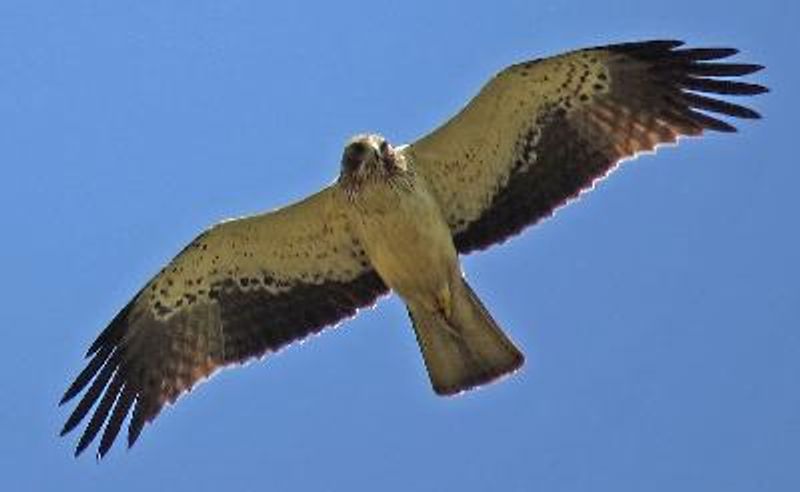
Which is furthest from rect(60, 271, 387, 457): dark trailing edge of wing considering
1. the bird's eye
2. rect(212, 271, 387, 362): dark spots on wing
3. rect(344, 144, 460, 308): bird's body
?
the bird's eye

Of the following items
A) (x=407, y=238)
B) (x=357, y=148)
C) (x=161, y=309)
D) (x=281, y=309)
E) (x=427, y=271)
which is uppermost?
(x=357, y=148)

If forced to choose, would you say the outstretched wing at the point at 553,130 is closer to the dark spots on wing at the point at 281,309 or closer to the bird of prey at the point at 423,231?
the bird of prey at the point at 423,231

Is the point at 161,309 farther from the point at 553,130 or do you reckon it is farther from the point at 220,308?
the point at 553,130

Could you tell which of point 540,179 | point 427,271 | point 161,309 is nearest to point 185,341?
point 161,309

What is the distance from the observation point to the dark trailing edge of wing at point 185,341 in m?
12.7

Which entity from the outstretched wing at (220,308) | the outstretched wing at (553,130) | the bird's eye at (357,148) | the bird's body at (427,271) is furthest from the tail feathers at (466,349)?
the bird's eye at (357,148)

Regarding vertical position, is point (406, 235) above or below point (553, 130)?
below

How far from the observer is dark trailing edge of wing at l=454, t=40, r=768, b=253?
12.1m

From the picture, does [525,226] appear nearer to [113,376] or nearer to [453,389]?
[453,389]

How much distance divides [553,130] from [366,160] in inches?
59.6

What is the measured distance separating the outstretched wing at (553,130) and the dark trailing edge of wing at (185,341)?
93 centimetres

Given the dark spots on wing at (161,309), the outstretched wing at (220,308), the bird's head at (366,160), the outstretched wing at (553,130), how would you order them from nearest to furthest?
the bird's head at (366,160) < the outstretched wing at (553,130) < the outstretched wing at (220,308) < the dark spots on wing at (161,309)

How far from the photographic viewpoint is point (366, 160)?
11.6 meters

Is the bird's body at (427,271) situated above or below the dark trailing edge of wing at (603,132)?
below
